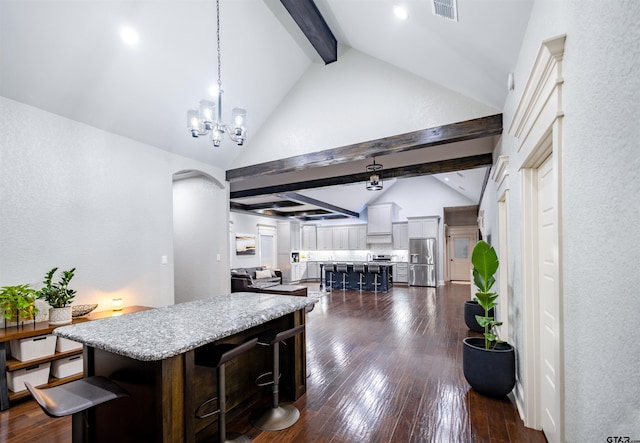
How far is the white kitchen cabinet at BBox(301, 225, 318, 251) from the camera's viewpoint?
12641mm

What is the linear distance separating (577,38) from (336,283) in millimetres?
9366

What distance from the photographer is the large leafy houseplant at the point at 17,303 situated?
8.74 feet

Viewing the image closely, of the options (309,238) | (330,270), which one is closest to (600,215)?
(330,270)

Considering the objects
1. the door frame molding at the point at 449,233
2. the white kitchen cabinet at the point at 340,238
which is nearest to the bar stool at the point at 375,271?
the white kitchen cabinet at the point at 340,238

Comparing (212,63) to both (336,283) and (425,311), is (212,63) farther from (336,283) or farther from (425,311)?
(336,283)

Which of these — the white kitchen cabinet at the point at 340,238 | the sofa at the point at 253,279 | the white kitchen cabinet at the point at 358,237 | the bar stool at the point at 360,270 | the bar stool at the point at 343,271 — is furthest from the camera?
the white kitchen cabinet at the point at 340,238

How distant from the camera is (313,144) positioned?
4.58 metres

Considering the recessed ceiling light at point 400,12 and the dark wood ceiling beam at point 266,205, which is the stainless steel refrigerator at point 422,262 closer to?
the dark wood ceiling beam at point 266,205

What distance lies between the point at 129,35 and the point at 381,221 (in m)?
9.36

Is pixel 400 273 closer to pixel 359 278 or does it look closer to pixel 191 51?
pixel 359 278

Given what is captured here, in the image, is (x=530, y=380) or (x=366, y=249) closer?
(x=530, y=380)

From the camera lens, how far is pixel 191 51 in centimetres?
348

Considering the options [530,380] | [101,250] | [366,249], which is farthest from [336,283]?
[530,380]

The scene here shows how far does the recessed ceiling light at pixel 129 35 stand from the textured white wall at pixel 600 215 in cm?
352
